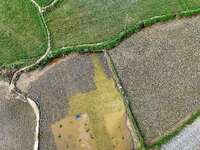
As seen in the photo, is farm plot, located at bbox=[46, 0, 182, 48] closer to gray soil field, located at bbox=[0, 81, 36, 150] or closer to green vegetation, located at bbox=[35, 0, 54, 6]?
green vegetation, located at bbox=[35, 0, 54, 6]

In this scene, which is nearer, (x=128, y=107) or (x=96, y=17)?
(x=128, y=107)

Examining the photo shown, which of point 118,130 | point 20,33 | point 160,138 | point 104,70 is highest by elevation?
point 20,33

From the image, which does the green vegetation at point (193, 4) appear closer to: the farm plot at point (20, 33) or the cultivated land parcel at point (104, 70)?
the cultivated land parcel at point (104, 70)

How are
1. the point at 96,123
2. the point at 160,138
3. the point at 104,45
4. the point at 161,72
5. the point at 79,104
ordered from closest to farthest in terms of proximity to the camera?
the point at 160,138
the point at 96,123
the point at 79,104
the point at 161,72
the point at 104,45

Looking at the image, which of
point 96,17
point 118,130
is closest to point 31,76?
point 96,17

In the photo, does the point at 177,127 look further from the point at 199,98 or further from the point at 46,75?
the point at 46,75

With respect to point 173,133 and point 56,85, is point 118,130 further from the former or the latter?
point 56,85

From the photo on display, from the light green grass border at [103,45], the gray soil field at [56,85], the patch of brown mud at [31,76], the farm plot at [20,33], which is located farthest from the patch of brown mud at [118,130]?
the farm plot at [20,33]

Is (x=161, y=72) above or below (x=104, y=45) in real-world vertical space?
below
